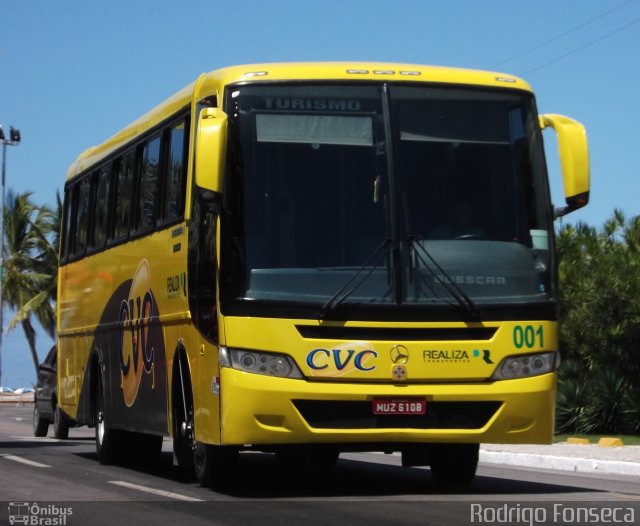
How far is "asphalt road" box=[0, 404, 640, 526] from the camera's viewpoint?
10.6 metres

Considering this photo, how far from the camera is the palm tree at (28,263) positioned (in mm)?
73250

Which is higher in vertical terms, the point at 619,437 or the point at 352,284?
the point at 352,284

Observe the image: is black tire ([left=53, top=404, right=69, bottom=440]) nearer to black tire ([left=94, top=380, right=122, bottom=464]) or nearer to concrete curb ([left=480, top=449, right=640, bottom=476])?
black tire ([left=94, top=380, right=122, bottom=464])

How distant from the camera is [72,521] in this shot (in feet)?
33.9

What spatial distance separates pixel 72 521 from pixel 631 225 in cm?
2218

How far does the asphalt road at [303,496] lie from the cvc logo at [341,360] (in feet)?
3.53

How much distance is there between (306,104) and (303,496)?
332 cm

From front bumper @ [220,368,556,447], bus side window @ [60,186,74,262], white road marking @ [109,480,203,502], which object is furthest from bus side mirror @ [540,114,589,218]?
bus side window @ [60,186,74,262]

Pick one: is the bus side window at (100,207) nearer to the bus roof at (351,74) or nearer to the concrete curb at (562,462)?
the bus roof at (351,74)

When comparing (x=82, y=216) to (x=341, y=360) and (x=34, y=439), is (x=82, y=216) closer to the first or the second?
(x=34, y=439)

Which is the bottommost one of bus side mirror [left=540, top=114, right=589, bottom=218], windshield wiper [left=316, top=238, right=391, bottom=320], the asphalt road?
the asphalt road

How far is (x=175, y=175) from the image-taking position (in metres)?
14.1

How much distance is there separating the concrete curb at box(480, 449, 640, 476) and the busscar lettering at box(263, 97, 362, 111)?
7.34 meters

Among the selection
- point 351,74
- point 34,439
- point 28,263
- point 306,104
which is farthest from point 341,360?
point 28,263
